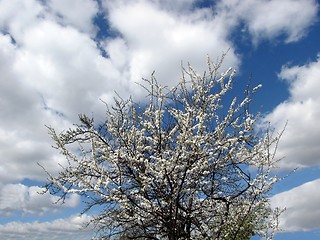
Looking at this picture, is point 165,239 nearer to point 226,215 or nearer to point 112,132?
point 226,215

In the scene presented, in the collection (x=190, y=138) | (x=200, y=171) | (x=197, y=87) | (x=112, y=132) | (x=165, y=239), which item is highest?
(x=197, y=87)

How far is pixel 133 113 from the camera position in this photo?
12.9 meters

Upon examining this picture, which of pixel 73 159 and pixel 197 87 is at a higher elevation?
pixel 197 87

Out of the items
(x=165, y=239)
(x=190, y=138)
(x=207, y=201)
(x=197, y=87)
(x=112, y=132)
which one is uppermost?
(x=197, y=87)

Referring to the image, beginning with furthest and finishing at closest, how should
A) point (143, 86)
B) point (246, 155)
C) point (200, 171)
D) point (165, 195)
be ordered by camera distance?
point (143, 86)
point (246, 155)
point (200, 171)
point (165, 195)

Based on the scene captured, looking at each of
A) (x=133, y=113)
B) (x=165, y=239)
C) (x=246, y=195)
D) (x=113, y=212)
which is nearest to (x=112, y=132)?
(x=133, y=113)

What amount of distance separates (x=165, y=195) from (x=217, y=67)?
4.54m

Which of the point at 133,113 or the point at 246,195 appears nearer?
the point at 246,195

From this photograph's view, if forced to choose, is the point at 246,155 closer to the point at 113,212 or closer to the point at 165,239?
the point at 165,239

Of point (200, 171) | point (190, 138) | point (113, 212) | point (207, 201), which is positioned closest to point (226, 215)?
point (207, 201)

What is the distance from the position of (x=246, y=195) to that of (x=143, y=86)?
15.2 feet

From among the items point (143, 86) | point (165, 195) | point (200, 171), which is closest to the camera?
point (165, 195)

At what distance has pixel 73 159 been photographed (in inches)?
459

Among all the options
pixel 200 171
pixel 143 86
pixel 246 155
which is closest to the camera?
pixel 200 171
